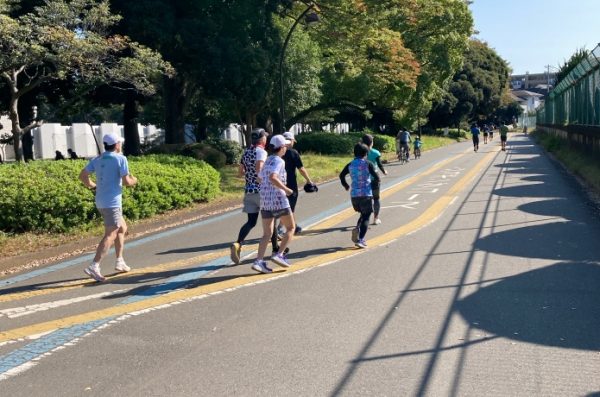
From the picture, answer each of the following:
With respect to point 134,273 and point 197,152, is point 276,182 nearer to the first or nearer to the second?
Result: point 134,273

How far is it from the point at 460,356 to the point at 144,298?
3423 millimetres

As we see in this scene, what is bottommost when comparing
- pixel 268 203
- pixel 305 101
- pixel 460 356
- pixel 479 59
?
pixel 460 356

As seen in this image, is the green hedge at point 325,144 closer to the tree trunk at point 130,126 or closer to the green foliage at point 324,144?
the green foliage at point 324,144

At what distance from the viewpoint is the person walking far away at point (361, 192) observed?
8812mm

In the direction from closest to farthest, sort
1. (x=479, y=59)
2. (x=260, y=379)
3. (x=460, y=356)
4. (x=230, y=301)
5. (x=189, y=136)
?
(x=260, y=379)
(x=460, y=356)
(x=230, y=301)
(x=189, y=136)
(x=479, y=59)

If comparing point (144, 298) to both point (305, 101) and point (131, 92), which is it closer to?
point (131, 92)

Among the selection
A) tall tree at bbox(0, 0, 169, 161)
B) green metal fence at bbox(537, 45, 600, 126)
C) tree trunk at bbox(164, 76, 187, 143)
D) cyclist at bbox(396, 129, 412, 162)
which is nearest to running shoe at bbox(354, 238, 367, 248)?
tall tree at bbox(0, 0, 169, 161)

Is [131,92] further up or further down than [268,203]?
further up

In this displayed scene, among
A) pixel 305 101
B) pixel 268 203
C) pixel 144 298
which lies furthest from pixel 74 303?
pixel 305 101

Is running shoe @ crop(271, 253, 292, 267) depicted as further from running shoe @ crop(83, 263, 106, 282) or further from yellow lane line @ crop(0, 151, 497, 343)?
running shoe @ crop(83, 263, 106, 282)

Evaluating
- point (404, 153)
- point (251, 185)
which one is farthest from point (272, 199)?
point (404, 153)

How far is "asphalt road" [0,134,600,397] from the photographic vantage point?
13.6ft

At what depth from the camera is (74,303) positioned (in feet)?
20.7

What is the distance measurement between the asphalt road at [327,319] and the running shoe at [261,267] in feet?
0.38
